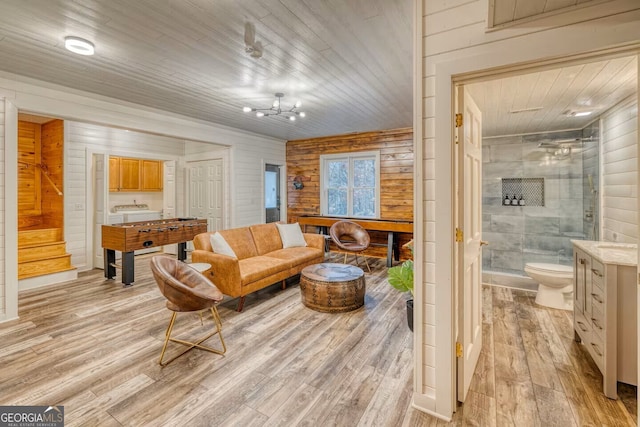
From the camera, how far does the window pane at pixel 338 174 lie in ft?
21.8

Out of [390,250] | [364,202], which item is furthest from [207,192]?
[390,250]

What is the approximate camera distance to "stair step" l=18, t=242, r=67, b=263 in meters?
4.26

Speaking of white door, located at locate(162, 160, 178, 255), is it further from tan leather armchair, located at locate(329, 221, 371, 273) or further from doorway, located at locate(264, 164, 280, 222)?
tan leather armchair, located at locate(329, 221, 371, 273)

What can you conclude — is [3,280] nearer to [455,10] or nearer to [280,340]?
[280,340]

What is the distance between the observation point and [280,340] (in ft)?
8.80

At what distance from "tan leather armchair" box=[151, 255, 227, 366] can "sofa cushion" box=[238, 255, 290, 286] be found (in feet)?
2.20

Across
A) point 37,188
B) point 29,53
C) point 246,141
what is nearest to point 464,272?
point 29,53

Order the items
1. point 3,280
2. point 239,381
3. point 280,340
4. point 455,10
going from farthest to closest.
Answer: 1. point 3,280
2. point 280,340
3. point 239,381
4. point 455,10

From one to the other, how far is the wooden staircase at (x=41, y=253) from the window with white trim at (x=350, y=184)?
467cm

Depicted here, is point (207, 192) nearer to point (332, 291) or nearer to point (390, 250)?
point (390, 250)

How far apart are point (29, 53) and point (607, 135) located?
5.81m

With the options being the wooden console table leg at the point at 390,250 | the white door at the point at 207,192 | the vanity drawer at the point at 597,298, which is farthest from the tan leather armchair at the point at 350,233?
the vanity drawer at the point at 597,298

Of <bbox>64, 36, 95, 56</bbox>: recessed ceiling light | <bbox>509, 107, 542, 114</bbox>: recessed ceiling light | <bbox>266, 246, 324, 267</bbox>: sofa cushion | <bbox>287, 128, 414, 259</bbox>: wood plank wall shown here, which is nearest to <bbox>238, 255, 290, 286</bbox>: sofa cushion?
<bbox>266, 246, 324, 267</bbox>: sofa cushion

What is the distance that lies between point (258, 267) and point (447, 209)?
2516 mm
